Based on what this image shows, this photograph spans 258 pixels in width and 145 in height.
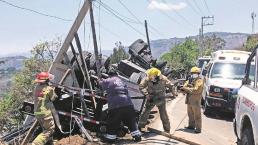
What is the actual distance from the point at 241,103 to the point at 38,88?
163 inches

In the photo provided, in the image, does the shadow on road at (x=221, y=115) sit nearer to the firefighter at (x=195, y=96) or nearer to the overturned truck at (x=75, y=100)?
the overturned truck at (x=75, y=100)

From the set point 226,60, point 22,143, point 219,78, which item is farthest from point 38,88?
point 226,60

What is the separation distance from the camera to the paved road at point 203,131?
1025 centimetres

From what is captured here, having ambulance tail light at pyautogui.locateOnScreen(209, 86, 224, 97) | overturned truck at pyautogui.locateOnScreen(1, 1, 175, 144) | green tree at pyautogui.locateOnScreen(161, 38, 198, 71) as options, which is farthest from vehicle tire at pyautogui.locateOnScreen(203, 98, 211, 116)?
green tree at pyautogui.locateOnScreen(161, 38, 198, 71)

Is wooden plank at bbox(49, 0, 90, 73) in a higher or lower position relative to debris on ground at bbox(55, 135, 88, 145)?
higher

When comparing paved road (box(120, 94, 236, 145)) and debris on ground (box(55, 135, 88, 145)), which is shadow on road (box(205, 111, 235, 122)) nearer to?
paved road (box(120, 94, 236, 145))

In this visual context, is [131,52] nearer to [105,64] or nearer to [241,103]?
[105,64]

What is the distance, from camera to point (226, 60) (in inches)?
666

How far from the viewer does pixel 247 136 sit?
7.05m

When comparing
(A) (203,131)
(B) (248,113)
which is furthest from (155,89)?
(B) (248,113)

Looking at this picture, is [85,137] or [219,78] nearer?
[85,137]

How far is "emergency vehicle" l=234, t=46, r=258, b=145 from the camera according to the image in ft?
21.1

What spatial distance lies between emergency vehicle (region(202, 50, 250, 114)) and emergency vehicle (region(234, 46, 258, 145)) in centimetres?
681

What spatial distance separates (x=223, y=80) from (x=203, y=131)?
159 inches
